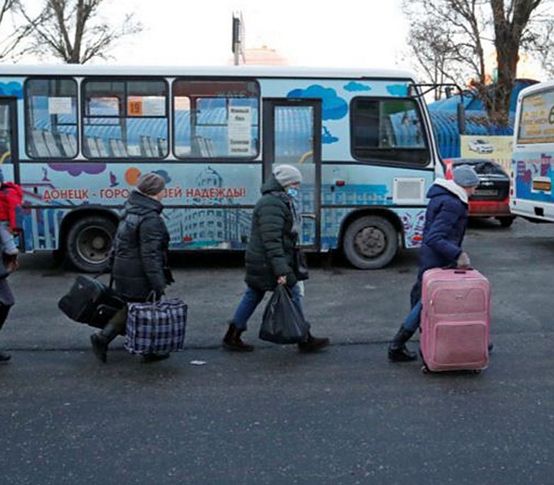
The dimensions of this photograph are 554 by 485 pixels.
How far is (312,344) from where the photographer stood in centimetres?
618

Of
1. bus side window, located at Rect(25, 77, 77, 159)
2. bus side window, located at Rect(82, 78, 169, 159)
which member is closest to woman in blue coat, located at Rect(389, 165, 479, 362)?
bus side window, located at Rect(82, 78, 169, 159)

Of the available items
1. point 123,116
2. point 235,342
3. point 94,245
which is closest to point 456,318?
point 235,342

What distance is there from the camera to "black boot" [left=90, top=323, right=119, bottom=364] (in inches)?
227

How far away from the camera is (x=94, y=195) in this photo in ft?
31.1

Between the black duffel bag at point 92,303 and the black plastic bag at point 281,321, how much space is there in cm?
118

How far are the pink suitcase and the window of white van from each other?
4534 millimetres

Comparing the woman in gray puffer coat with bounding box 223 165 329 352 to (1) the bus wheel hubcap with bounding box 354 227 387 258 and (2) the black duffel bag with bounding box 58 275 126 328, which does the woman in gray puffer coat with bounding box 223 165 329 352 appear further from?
(1) the bus wheel hubcap with bounding box 354 227 387 258

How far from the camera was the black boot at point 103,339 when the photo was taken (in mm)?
5762

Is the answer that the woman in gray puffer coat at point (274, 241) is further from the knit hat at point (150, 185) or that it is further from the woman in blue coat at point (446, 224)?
the woman in blue coat at point (446, 224)

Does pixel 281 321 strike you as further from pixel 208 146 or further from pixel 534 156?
pixel 534 156

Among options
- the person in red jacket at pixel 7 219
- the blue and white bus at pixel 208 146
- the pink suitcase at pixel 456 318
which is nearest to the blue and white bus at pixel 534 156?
the blue and white bus at pixel 208 146

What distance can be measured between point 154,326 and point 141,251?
0.59 m

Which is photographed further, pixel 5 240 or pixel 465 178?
pixel 5 240

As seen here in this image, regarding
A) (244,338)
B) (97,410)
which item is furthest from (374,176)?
(97,410)
